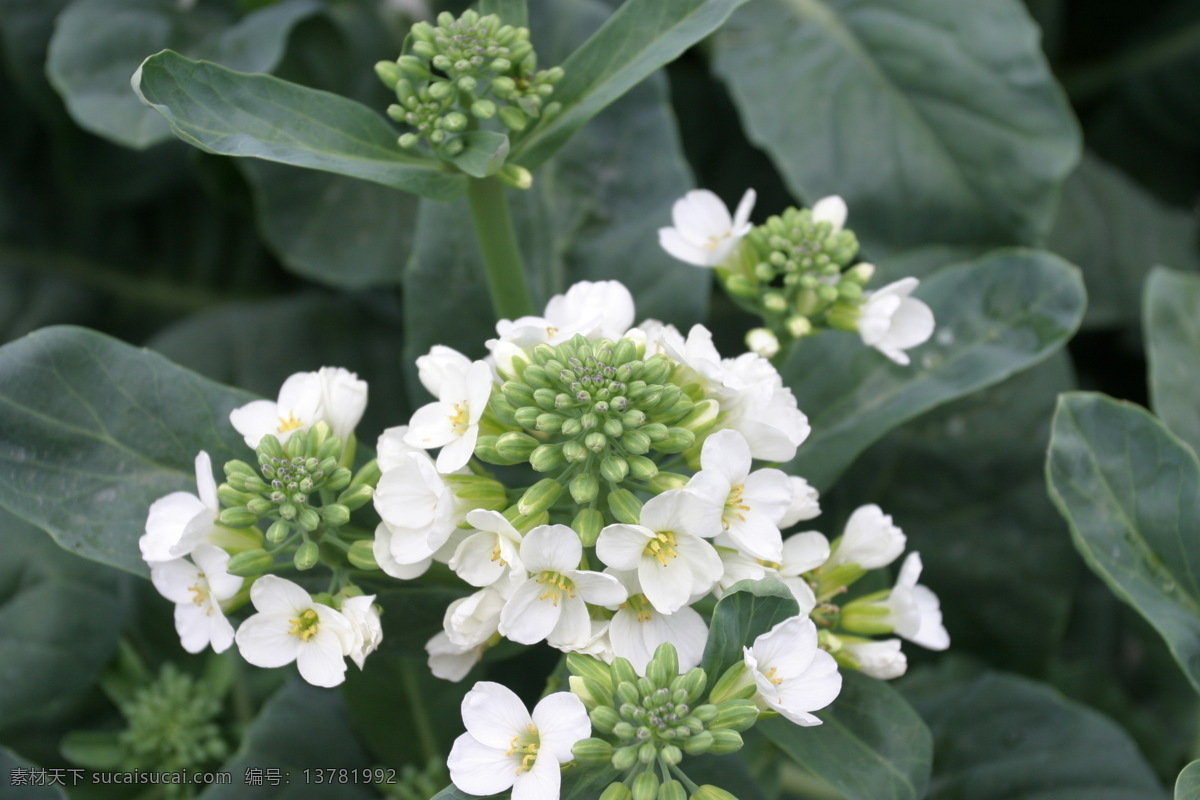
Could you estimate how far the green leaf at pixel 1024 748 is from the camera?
1306 mm

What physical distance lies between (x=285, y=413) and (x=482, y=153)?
313 mm

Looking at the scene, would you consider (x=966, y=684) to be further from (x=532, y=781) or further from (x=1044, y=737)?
(x=532, y=781)

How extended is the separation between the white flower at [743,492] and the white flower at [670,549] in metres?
0.02

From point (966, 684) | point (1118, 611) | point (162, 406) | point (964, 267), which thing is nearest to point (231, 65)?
point (162, 406)

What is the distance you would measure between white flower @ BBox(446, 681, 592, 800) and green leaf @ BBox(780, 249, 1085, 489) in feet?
1.66

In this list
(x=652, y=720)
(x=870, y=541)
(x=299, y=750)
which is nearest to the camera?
(x=652, y=720)

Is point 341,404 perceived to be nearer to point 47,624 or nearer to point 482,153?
point 482,153

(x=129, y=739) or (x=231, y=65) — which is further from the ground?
(x=231, y=65)

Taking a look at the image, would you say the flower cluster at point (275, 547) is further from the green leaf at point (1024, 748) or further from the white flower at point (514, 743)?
the green leaf at point (1024, 748)

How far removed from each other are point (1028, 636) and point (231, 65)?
61.6 inches

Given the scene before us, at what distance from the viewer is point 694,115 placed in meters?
1.90

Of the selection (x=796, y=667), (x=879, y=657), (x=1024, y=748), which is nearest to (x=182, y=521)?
(x=796, y=667)

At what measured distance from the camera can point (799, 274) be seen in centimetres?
106

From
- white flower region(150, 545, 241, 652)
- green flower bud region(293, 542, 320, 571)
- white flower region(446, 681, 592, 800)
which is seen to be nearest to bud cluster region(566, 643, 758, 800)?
white flower region(446, 681, 592, 800)
